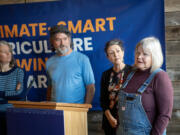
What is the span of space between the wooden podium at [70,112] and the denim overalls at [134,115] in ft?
0.81

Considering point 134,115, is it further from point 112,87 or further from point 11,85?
point 11,85

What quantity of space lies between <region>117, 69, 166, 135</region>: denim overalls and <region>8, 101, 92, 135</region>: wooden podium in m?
0.25

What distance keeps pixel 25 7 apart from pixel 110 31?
108 centimetres

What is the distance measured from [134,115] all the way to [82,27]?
136cm

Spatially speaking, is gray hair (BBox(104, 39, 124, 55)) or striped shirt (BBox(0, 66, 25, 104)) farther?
gray hair (BBox(104, 39, 124, 55))

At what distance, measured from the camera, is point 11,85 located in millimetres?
1985

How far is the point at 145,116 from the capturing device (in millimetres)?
1271

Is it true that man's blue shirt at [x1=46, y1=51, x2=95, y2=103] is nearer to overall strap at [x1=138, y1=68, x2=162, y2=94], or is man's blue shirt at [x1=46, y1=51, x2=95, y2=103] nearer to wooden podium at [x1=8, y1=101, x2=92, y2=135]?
wooden podium at [x1=8, y1=101, x2=92, y2=135]

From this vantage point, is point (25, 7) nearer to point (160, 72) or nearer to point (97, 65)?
point (97, 65)

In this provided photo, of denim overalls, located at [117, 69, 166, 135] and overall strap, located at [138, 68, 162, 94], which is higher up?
overall strap, located at [138, 68, 162, 94]

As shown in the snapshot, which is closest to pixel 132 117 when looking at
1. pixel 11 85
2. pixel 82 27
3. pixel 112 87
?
pixel 112 87

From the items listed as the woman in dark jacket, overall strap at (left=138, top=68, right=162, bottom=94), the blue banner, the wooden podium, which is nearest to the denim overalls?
overall strap at (left=138, top=68, right=162, bottom=94)

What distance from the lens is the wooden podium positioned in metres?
1.38

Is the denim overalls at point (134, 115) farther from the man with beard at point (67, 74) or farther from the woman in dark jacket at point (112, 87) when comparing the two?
the man with beard at point (67, 74)
